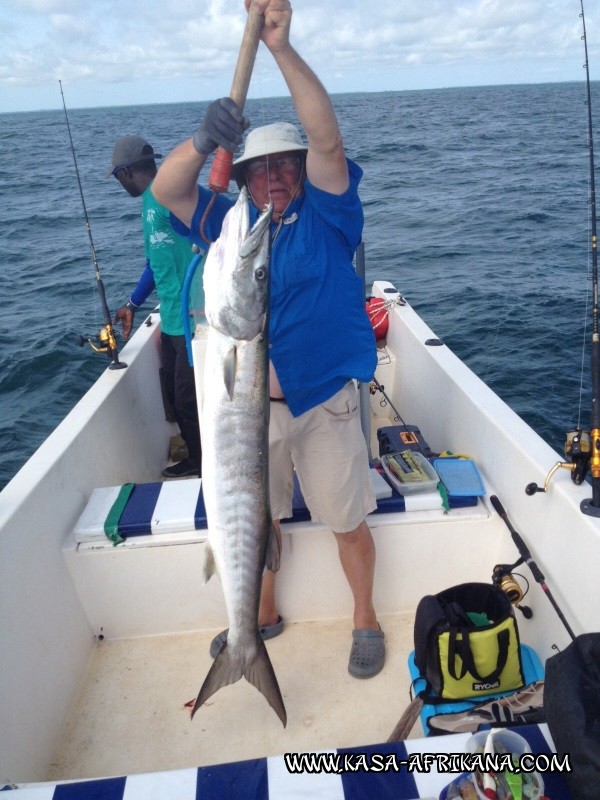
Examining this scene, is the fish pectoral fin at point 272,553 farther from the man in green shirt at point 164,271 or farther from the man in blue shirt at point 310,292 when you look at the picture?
the man in green shirt at point 164,271

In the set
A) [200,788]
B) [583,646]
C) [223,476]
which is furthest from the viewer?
[223,476]

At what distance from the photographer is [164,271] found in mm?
3996

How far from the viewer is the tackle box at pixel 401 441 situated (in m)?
3.71

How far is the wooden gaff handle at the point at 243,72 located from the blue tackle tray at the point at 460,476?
1828mm

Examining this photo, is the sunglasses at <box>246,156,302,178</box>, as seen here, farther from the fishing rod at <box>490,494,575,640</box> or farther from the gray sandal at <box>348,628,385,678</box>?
the gray sandal at <box>348,628,385,678</box>

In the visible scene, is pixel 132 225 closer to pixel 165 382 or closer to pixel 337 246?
pixel 165 382

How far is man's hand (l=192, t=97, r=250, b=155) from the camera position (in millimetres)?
2000

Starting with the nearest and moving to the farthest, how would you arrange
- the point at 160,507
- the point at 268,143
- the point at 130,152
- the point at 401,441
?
the point at 268,143 → the point at 160,507 → the point at 401,441 → the point at 130,152

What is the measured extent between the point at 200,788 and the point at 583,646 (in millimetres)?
1154

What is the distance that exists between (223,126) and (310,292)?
2.28 feet

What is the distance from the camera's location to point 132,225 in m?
16.9

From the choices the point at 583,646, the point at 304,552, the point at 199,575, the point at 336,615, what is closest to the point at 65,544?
the point at 199,575

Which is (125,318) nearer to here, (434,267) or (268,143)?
(268,143)

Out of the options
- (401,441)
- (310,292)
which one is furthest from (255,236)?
(401,441)
